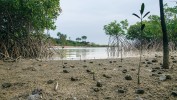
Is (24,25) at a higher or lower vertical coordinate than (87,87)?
higher

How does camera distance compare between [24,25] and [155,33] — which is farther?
[155,33]

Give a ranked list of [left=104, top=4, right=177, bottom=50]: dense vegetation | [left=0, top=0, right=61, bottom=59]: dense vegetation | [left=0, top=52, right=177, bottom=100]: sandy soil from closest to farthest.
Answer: [left=0, top=52, right=177, bottom=100]: sandy soil < [left=0, top=0, right=61, bottom=59]: dense vegetation < [left=104, top=4, right=177, bottom=50]: dense vegetation

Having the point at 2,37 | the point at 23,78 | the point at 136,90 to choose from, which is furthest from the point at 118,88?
the point at 2,37

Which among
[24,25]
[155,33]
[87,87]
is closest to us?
[87,87]

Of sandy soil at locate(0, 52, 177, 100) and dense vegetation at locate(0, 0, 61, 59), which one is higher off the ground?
dense vegetation at locate(0, 0, 61, 59)

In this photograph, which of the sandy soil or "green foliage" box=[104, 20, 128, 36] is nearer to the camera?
the sandy soil

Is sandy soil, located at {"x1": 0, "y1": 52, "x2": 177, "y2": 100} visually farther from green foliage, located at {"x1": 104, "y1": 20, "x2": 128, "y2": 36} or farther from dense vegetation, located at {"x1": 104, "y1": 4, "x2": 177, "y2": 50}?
green foliage, located at {"x1": 104, "y1": 20, "x2": 128, "y2": 36}

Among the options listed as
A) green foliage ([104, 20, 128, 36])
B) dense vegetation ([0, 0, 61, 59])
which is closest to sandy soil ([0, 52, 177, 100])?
dense vegetation ([0, 0, 61, 59])

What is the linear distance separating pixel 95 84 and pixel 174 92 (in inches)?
75.0

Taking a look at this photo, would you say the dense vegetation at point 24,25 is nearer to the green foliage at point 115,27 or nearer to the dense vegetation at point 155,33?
the dense vegetation at point 155,33

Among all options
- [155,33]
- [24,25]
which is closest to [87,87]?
[24,25]

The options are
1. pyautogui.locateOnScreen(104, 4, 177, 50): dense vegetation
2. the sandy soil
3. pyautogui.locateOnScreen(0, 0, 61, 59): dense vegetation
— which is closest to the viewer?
the sandy soil

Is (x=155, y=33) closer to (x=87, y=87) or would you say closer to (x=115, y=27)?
(x=115, y=27)

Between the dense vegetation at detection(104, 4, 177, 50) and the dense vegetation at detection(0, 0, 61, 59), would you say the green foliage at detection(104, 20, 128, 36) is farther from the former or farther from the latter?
the dense vegetation at detection(0, 0, 61, 59)
